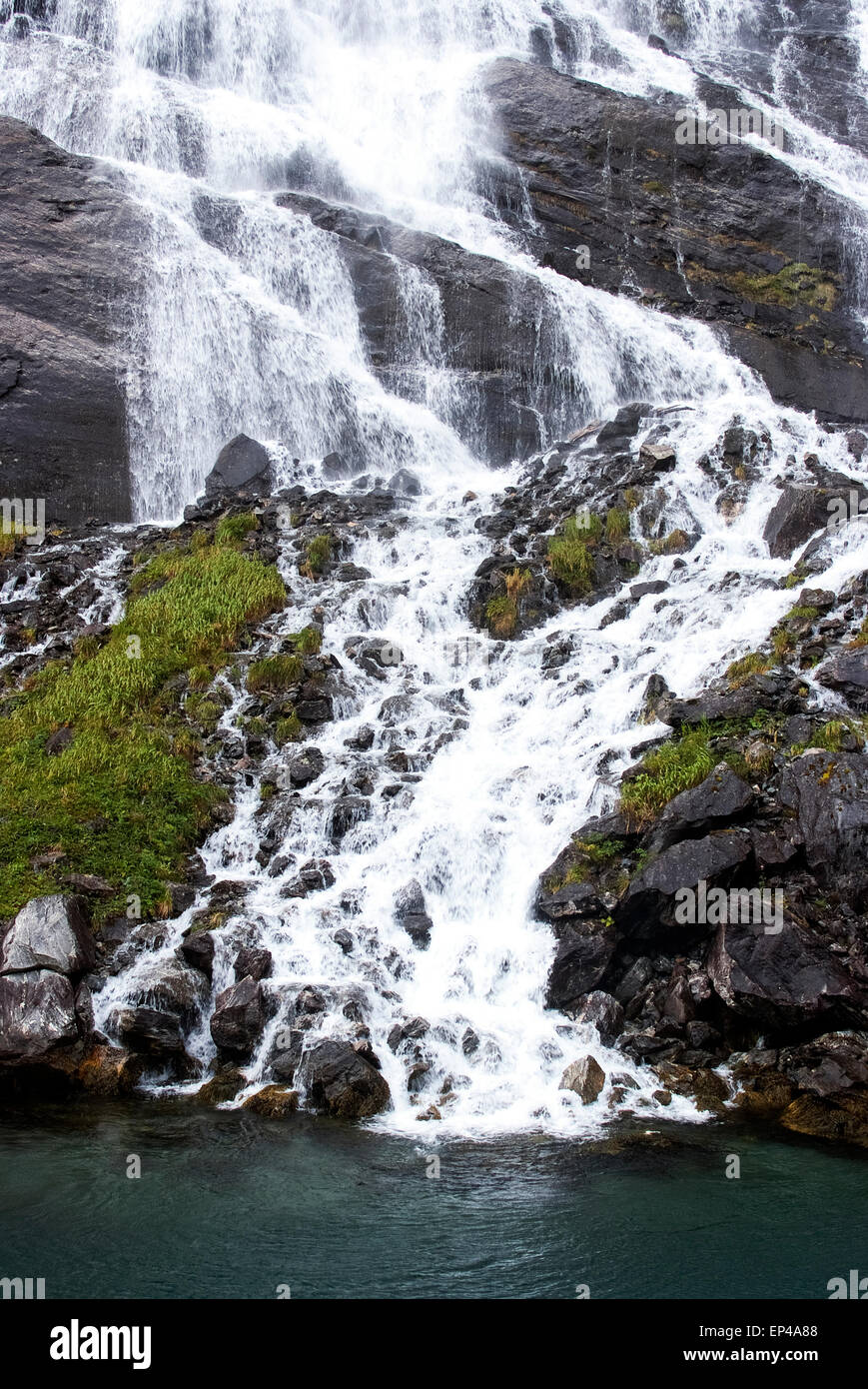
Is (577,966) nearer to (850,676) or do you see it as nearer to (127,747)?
(850,676)

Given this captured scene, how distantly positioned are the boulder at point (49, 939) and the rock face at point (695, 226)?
20436 mm

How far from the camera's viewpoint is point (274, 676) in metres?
15.7

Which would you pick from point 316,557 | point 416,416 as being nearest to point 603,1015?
point 316,557

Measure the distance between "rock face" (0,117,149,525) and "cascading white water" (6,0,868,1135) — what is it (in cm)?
68

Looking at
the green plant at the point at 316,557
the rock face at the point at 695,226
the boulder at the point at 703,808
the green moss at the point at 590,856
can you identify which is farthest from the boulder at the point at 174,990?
the rock face at the point at 695,226

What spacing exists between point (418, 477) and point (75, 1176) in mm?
16822

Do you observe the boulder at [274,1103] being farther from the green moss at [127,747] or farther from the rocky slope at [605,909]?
the green moss at [127,747]

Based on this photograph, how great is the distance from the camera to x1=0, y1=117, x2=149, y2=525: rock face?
873 inches

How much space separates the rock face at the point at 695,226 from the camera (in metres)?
26.3

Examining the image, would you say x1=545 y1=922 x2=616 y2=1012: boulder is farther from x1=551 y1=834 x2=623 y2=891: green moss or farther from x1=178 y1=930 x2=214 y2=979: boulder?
x1=178 y1=930 x2=214 y2=979: boulder

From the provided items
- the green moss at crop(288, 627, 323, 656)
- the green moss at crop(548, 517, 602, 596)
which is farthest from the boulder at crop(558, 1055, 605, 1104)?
the green moss at crop(548, 517, 602, 596)

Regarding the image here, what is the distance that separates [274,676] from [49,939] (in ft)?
19.0

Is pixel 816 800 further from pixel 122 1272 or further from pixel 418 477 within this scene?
pixel 418 477

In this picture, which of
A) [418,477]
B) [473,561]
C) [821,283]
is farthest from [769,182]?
[473,561]
